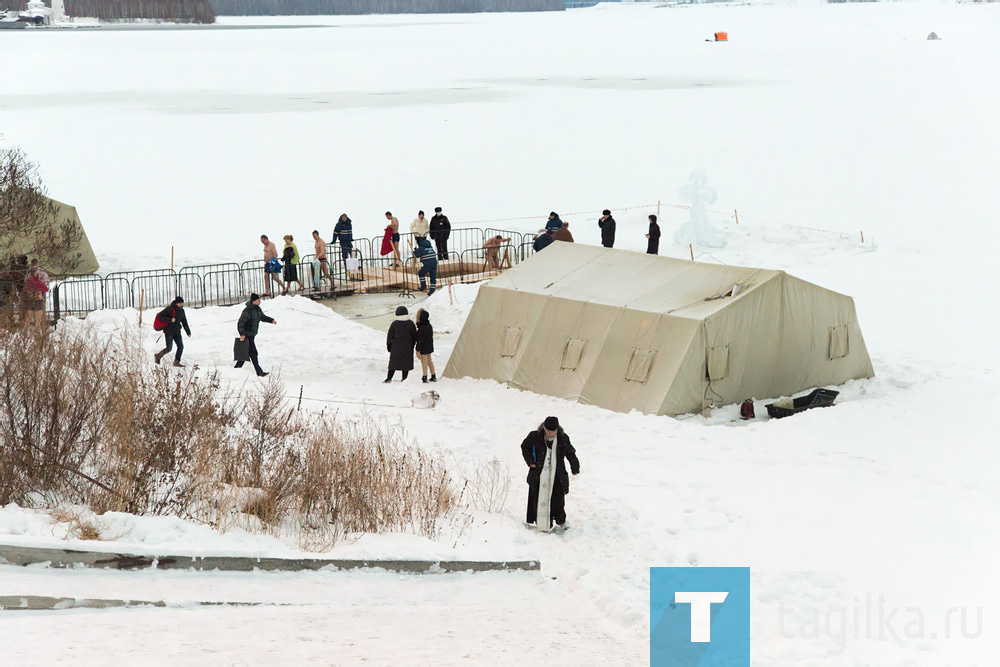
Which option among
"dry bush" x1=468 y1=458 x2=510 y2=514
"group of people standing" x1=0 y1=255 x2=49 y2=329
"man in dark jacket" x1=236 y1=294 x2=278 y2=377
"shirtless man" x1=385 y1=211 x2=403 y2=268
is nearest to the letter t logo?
"dry bush" x1=468 y1=458 x2=510 y2=514

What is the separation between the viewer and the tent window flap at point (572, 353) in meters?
14.8

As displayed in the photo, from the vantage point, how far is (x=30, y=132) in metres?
45.7

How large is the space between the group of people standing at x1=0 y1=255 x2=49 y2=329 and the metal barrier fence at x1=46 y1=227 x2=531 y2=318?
2.72m

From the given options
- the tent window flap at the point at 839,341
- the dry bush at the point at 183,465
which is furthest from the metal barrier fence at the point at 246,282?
the dry bush at the point at 183,465

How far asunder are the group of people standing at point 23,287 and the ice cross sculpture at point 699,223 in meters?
15.2

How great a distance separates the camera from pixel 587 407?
47.0ft

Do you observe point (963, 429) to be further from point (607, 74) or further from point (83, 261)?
point (607, 74)

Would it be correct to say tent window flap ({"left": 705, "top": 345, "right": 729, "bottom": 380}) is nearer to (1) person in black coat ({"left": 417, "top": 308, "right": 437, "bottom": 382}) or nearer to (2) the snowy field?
(2) the snowy field

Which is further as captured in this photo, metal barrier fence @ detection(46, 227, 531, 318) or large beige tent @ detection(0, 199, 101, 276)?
metal barrier fence @ detection(46, 227, 531, 318)

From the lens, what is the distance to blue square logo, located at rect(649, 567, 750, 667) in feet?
25.7

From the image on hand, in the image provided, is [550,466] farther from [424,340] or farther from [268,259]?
[268,259]

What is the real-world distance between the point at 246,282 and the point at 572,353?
1126 cm

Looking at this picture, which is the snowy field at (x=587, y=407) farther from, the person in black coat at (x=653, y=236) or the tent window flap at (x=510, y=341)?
the person in black coat at (x=653, y=236)

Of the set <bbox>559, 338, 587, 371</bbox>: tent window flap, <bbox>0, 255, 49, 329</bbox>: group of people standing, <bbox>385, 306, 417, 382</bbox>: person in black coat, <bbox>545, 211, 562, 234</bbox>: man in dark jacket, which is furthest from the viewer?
<bbox>545, 211, 562, 234</bbox>: man in dark jacket
